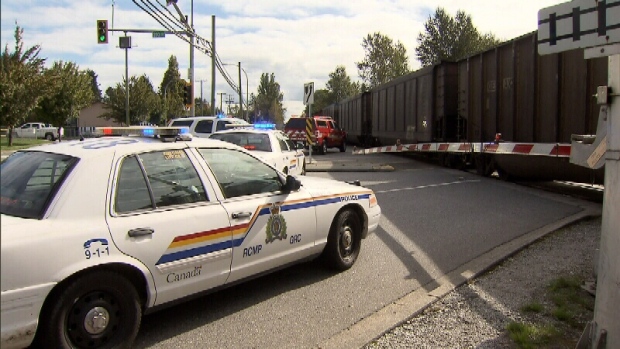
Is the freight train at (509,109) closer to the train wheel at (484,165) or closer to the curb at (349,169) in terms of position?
the train wheel at (484,165)

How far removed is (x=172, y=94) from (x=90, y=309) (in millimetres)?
67694

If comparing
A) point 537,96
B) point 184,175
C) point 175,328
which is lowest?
point 175,328

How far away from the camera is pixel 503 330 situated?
12.7 ft

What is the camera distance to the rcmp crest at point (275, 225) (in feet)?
14.7

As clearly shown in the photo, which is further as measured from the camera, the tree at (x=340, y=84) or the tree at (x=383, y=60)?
the tree at (x=340, y=84)

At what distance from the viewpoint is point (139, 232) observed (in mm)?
3516

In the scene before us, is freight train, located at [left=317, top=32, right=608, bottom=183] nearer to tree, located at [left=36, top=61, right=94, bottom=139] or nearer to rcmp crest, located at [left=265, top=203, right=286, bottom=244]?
rcmp crest, located at [left=265, top=203, right=286, bottom=244]

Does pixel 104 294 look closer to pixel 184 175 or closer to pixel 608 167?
pixel 184 175

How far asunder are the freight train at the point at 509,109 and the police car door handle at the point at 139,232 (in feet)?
27.8

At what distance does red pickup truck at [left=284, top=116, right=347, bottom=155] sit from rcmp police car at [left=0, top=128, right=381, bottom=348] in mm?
18714

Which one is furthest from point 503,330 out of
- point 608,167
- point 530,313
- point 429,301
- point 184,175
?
point 184,175

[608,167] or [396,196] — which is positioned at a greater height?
[608,167]

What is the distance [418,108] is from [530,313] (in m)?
15.6

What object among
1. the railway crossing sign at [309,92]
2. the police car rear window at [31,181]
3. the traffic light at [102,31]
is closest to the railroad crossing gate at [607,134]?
the police car rear window at [31,181]
